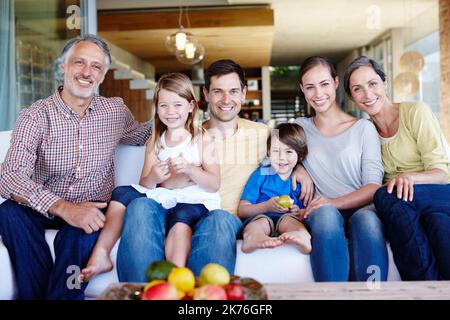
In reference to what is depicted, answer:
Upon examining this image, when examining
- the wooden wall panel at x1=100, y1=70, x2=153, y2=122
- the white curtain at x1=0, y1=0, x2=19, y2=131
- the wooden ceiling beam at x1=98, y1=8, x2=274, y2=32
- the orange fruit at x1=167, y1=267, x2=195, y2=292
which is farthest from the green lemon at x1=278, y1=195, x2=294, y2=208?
the wooden wall panel at x1=100, y1=70, x2=153, y2=122

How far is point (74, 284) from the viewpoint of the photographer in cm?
179

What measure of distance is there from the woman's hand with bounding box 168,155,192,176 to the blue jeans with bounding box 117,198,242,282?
0.55 feet

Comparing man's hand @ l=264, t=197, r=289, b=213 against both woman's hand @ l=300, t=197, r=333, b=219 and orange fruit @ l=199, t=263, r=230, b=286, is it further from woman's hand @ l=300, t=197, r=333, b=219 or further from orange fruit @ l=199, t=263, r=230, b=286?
orange fruit @ l=199, t=263, r=230, b=286

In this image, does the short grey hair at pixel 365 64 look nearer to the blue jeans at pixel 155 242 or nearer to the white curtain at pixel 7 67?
the blue jeans at pixel 155 242

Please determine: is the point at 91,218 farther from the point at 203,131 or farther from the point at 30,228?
the point at 203,131

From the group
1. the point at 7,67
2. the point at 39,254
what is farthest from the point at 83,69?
the point at 7,67

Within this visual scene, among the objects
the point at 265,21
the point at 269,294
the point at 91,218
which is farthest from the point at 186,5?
the point at 269,294

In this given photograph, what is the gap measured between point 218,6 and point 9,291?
545 cm

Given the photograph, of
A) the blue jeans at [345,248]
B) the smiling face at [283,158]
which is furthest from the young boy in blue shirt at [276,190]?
the blue jeans at [345,248]

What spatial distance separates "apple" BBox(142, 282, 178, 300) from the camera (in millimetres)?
1045

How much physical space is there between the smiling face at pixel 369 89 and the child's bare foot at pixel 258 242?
79 cm

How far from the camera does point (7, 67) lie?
147 inches

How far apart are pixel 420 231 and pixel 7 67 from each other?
310 cm

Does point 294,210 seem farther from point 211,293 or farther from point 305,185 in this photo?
point 211,293
